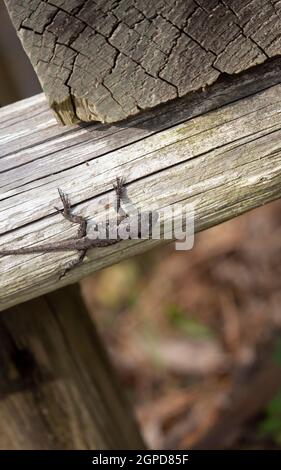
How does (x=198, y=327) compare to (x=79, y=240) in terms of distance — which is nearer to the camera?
(x=79, y=240)

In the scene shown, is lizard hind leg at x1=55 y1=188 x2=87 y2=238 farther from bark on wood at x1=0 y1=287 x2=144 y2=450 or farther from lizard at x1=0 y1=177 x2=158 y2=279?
bark on wood at x1=0 y1=287 x2=144 y2=450

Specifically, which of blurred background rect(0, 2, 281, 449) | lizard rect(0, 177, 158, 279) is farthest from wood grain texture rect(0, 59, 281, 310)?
blurred background rect(0, 2, 281, 449)

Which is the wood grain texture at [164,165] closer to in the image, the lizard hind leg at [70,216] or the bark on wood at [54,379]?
the lizard hind leg at [70,216]

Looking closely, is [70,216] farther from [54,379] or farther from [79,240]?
[54,379]

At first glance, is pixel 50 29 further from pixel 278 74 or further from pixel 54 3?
pixel 278 74

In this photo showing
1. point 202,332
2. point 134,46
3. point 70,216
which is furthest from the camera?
point 202,332

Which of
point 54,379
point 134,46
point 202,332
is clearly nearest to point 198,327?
point 202,332

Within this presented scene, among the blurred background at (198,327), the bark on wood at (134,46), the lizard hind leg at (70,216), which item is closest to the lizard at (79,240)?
the lizard hind leg at (70,216)
